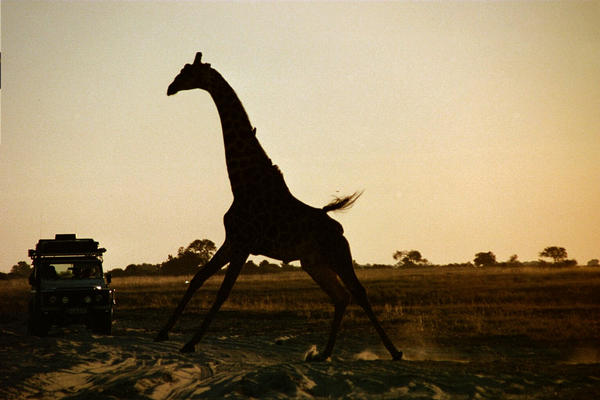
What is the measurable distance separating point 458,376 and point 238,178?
4516mm

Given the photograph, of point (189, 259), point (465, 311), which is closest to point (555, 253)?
point (189, 259)

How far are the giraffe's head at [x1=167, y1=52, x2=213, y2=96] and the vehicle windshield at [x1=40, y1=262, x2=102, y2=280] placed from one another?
7058 mm

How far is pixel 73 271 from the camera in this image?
1716 centimetres

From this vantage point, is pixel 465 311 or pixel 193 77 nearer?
pixel 193 77

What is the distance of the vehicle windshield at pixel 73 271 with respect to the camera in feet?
55.2

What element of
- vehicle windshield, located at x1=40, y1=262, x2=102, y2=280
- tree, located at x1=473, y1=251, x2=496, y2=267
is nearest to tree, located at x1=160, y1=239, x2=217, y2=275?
tree, located at x1=473, y1=251, x2=496, y2=267

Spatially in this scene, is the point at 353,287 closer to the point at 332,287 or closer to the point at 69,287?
the point at 332,287

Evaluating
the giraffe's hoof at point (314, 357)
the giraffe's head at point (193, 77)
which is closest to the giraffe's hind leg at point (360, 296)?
the giraffe's hoof at point (314, 357)

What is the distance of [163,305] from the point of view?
29609 mm

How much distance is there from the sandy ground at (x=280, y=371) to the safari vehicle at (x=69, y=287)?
0.76 m

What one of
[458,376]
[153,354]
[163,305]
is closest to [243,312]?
[163,305]

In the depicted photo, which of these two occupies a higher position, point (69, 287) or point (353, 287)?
point (69, 287)

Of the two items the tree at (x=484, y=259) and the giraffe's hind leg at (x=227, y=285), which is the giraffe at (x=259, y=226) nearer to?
the giraffe's hind leg at (x=227, y=285)

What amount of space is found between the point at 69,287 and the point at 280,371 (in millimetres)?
8571
